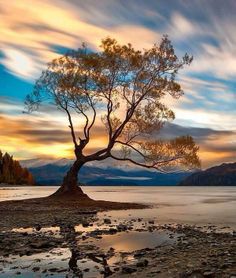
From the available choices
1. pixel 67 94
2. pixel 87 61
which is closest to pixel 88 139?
pixel 67 94

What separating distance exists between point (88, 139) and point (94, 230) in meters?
27.7

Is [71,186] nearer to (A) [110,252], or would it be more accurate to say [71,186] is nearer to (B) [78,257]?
(A) [110,252]

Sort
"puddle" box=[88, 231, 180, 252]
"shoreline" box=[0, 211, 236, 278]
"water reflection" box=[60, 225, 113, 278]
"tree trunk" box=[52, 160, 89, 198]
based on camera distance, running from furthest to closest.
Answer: "tree trunk" box=[52, 160, 89, 198] < "puddle" box=[88, 231, 180, 252] < "water reflection" box=[60, 225, 113, 278] < "shoreline" box=[0, 211, 236, 278]

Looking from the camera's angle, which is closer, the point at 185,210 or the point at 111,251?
the point at 111,251

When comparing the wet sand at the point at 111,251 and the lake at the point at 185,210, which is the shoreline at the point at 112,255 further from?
the lake at the point at 185,210

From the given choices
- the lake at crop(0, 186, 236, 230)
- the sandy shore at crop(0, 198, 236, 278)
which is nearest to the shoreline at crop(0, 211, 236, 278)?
the sandy shore at crop(0, 198, 236, 278)

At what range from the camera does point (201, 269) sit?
1425 cm

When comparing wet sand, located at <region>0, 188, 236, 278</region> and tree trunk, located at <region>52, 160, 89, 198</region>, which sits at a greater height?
tree trunk, located at <region>52, 160, 89, 198</region>

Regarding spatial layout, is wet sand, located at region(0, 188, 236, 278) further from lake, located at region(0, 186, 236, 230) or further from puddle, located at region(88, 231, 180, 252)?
lake, located at region(0, 186, 236, 230)

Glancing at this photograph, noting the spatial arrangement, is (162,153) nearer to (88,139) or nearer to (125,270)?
(88,139)

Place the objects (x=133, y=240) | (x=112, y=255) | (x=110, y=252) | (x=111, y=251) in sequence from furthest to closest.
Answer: (x=133, y=240), (x=111, y=251), (x=110, y=252), (x=112, y=255)

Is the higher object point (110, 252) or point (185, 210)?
point (185, 210)

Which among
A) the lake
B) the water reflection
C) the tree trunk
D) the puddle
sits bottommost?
the water reflection

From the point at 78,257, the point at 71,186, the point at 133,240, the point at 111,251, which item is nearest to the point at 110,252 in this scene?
the point at 111,251
